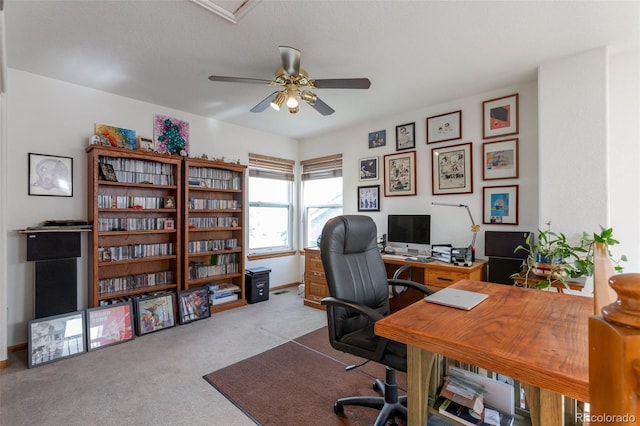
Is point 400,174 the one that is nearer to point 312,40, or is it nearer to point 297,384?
point 312,40

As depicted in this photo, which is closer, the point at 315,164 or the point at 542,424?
the point at 542,424

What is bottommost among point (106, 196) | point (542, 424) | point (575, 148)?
point (542, 424)

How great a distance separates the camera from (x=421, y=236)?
3508 millimetres

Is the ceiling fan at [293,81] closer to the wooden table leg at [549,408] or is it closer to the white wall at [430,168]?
the white wall at [430,168]

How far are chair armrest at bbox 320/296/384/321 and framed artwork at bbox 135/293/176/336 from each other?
2378 mm

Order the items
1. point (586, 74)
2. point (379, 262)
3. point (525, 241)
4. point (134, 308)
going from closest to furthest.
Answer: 1. point (379, 262)
2. point (586, 74)
3. point (525, 241)
4. point (134, 308)

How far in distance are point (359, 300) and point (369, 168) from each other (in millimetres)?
2666

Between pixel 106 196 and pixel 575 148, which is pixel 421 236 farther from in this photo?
pixel 106 196

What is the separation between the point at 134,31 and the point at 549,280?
3.45 metres

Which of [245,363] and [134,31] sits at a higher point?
[134,31]

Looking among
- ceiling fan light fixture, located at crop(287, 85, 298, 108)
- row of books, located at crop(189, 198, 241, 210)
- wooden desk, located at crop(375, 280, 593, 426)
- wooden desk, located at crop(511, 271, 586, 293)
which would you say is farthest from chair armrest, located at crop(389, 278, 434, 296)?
row of books, located at crop(189, 198, 241, 210)

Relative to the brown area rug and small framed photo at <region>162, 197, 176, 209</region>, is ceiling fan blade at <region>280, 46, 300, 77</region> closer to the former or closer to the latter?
small framed photo at <region>162, 197, 176, 209</region>

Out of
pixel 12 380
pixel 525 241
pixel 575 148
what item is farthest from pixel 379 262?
pixel 12 380

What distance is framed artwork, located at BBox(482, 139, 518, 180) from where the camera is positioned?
3.01 m
